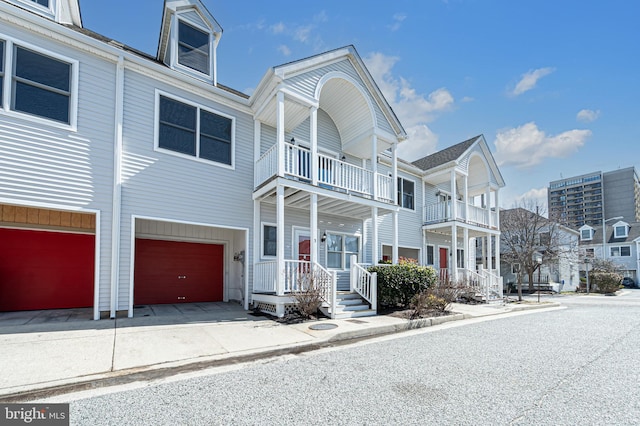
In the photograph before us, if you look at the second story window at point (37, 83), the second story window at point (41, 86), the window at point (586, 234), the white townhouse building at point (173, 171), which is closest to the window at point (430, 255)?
the white townhouse building at point (173, 171)

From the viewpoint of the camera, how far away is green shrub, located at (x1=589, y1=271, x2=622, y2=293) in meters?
27.8

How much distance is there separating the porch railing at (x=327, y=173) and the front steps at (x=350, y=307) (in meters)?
3.46

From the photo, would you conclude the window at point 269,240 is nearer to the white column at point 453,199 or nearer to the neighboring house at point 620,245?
the white column at point 453,199

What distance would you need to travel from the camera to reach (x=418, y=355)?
585 cm

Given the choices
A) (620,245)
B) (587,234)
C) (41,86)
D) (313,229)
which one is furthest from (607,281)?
(41,86)

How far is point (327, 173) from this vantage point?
430 inches

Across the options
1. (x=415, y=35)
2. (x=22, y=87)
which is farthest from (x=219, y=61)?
(x=415, y=35)

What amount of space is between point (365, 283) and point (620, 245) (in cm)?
4830

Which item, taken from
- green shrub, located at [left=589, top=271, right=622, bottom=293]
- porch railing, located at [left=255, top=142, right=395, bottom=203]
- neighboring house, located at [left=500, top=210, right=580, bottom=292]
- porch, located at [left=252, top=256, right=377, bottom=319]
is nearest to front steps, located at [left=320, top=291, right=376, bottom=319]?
porch, located at [left=252, top=256, right=377, bottom=319]

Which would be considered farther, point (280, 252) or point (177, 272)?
point (177, 272)

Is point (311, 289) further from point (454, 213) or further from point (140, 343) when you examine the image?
point (454, 213)

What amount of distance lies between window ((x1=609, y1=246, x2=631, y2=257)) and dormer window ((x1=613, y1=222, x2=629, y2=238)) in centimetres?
171

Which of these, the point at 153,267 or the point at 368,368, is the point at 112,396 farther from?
the point at 153,267

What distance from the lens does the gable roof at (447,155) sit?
55.2 ft
